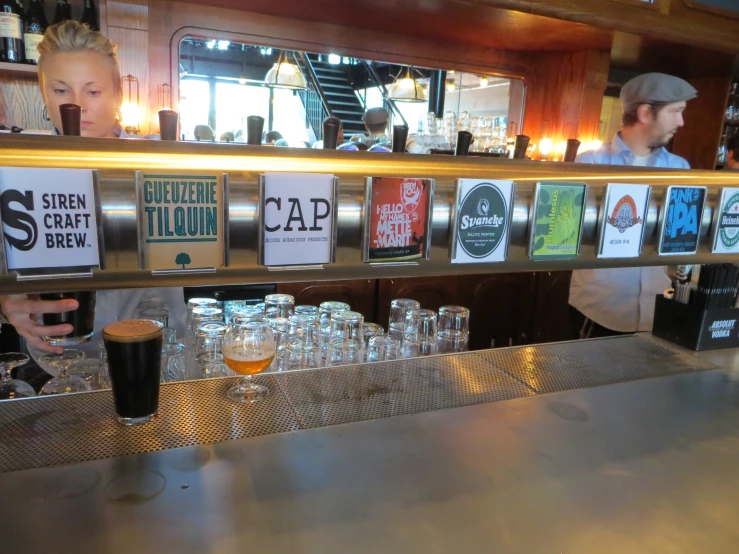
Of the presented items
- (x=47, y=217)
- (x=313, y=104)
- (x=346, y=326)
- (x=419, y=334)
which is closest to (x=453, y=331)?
(x=419, y=334)

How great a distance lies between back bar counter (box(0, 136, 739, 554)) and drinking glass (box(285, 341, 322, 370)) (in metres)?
0.31

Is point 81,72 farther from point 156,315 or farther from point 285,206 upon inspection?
point 285,206

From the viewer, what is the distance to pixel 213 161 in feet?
2.08

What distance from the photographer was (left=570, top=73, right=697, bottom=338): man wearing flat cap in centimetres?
236

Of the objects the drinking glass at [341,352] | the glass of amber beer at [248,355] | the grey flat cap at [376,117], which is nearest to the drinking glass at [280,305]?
the drinking glass at [341,352]

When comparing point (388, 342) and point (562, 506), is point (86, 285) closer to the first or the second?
point (562, 506)

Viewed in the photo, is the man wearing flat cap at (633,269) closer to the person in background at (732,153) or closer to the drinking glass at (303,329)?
the drinking glass at (303,329)

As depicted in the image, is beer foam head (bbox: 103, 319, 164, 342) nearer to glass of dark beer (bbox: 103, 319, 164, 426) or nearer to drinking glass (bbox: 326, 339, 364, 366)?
glass of dark beer (bbox: 103, 319, 164, 426)

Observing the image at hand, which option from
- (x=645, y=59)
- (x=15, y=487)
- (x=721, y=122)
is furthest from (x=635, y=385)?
(x=721, y=122)

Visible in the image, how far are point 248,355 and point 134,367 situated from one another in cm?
22

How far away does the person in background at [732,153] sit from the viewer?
4828 mm

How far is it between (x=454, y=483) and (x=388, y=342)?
0.77m

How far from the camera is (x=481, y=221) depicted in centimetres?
79

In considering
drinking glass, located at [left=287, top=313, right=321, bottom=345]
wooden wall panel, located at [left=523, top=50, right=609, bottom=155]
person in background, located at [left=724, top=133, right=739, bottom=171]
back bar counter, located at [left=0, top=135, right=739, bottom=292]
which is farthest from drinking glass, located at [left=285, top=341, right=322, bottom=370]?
person in background, located at [left=724, top=133, right=739, bottom=171]
